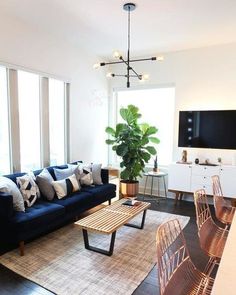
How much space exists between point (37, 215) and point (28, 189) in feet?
1.55

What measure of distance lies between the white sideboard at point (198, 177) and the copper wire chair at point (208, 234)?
2.16 meters

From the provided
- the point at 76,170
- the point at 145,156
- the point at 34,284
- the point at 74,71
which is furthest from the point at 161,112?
the point at 34,284

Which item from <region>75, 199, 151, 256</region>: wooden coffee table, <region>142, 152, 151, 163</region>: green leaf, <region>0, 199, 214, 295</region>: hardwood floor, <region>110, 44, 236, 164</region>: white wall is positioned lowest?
<region>0, 199, 214, 295</region>: hardwood floor

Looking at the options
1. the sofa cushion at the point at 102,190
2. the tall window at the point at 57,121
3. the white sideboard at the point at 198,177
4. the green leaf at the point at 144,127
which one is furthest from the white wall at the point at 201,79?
the tall window at the point at 57,121

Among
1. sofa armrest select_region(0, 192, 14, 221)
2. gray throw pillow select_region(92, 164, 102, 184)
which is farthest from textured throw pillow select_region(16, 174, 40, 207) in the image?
gray throw pillow select_region(92, 164, 102, 184)

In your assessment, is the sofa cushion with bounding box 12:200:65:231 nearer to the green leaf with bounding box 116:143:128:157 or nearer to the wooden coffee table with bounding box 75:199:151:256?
the wooden coffee table with bounding box 75:199:151:256

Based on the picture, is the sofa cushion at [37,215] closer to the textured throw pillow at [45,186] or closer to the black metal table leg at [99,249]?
the textured throw pillow at [45,186]

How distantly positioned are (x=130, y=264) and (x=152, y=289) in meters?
0.44

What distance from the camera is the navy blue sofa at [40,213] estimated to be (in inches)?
104

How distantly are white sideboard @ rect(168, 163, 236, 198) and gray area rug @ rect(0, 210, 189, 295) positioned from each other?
1.47 metres

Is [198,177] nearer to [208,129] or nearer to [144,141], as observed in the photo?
[208,129]

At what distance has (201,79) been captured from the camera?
471 cm

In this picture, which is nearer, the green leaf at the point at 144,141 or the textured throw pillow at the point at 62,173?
the textured throw pillow at the point at 62,173

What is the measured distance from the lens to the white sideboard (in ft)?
13.8
